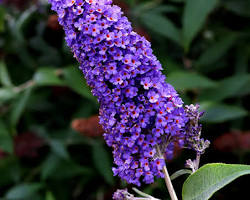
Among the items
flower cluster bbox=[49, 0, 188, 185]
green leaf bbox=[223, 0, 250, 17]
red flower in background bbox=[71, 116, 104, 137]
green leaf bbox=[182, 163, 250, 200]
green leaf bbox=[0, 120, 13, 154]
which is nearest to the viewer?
green leaf bbox=[182, 163, 250, 200]

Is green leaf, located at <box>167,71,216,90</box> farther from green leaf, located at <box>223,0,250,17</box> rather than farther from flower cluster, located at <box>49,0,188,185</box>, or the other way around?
flower cluster, located at <box>49,0,188,185</box>

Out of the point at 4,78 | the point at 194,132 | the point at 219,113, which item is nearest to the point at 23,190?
the point at 4,78

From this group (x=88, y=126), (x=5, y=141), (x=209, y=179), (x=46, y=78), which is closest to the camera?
(x=209, y=179)

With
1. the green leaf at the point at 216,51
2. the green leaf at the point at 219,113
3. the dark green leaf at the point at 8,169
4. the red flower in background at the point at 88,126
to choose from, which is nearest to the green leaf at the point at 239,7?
the green leaf at the point at 216,51

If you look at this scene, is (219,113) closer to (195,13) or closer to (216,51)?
Answer: (216,51)

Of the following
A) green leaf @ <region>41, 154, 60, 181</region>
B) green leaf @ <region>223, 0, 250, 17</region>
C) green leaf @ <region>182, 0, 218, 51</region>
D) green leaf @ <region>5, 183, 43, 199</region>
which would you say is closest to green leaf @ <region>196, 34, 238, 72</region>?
green leaf @ <region>223, 0, 250, 17</region>

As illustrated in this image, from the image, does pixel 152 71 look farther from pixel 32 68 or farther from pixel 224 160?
pixel 32 68

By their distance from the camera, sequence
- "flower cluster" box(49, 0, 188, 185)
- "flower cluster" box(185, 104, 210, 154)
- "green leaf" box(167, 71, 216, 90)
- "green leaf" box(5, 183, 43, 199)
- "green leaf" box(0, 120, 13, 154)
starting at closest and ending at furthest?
1. "flower cluster" box(49, 0, 188, 185)
2. "flower cluster" box(185, 104, 210, 154)
3. "green leaf" box(167, 71, 216, 90)
4. "green leaf" box(5, 183, 43, 199)
5. "green leaf" box(0, 120, 13, 154)
